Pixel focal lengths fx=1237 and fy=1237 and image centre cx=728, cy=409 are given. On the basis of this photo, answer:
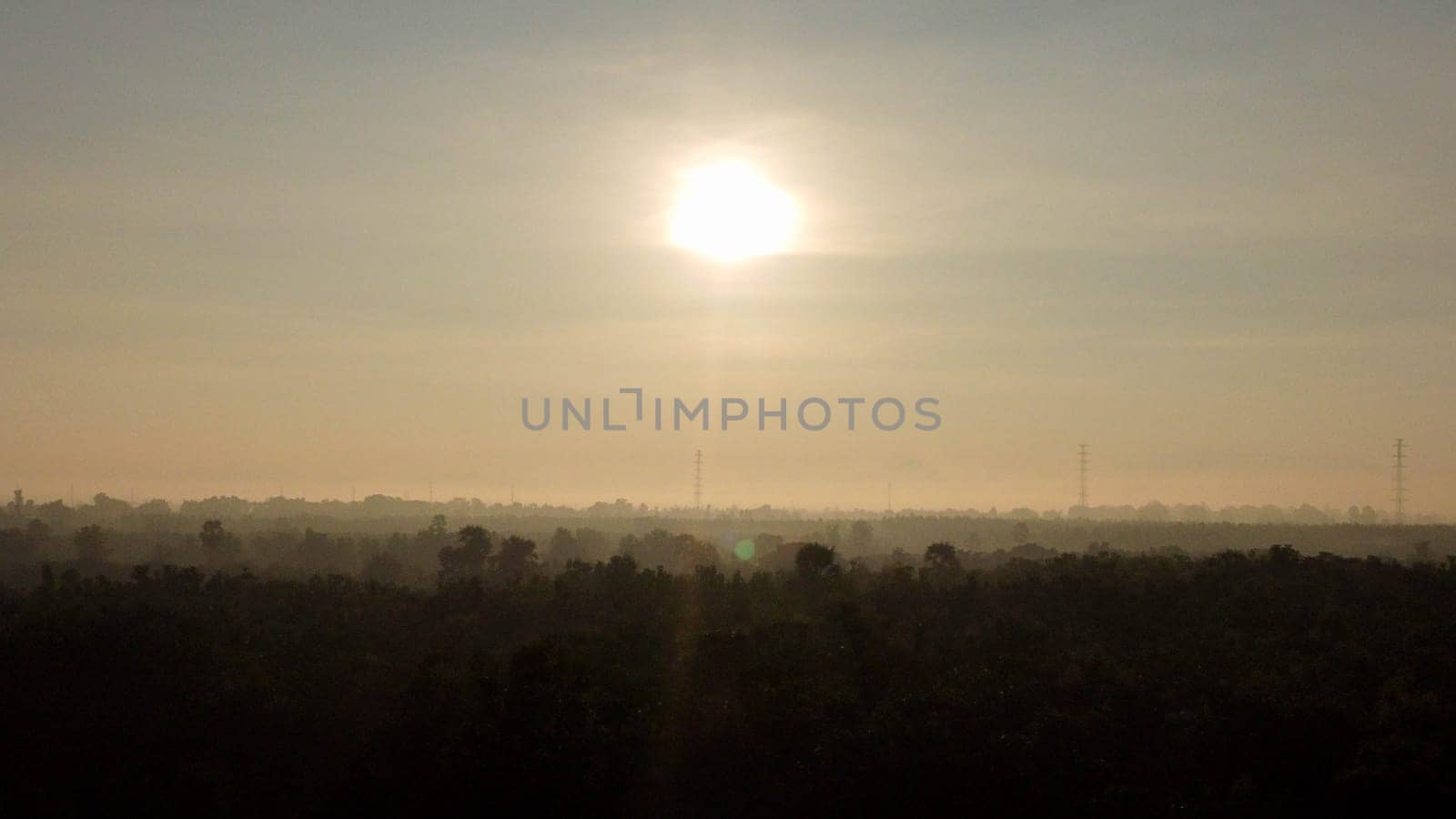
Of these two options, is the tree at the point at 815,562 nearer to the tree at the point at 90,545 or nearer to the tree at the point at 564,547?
the tree at the point at 564,547

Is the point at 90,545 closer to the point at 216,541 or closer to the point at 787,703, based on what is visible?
the point at 216,541

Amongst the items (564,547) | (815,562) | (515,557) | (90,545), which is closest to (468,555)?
(515,557)

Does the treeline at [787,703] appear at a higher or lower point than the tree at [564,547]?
lower

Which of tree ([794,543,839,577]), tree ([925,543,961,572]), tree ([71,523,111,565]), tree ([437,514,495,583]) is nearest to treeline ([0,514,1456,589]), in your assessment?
tree ([71,523,111,565])

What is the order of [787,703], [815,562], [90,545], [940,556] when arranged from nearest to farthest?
[787,703], [815,562], [940,556], [90,545]

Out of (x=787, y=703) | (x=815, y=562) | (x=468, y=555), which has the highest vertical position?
(x=815, y=562)

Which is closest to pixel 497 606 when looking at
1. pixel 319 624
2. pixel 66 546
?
pixel 319 624

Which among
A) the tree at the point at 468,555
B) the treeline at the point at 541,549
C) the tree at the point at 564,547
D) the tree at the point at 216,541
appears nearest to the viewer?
the tree at the point at 468,555

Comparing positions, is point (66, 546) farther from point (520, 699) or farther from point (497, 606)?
point (520, 699)

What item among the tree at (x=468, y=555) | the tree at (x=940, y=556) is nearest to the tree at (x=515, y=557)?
the tree at (x=468, y=555)
